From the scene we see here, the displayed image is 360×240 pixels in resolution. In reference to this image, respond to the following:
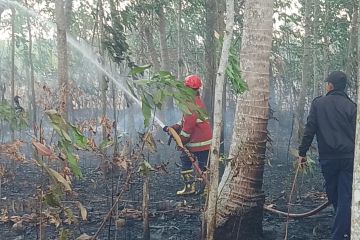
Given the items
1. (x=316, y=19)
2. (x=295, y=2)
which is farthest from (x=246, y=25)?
(x=295, y=2)

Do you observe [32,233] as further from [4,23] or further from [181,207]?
[4,23]

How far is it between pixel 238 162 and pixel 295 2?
13.7 meters

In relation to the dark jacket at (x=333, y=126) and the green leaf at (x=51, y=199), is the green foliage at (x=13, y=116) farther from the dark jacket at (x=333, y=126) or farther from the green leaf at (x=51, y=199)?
the dark jacket at (x=333, y=126)

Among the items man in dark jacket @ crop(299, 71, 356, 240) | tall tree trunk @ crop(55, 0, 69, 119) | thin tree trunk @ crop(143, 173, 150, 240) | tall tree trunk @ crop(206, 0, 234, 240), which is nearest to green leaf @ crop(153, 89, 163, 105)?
tall tree trunk @ crop(206, 0, 234, 240)

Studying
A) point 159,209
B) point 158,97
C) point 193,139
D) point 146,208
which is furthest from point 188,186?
point 158,97

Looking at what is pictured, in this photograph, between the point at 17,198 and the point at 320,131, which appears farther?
the point at 17,198

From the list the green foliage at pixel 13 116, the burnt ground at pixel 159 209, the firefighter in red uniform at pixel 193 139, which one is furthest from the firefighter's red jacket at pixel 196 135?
the green foliage at pixel 13 116

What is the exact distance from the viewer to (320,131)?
4891 millimetres

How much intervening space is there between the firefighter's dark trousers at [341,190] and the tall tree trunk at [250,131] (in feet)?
2.37

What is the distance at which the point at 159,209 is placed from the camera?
6012 mm

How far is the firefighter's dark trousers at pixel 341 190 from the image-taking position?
15.4ft

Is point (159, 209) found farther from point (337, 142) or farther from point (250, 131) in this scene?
point (337, 142)

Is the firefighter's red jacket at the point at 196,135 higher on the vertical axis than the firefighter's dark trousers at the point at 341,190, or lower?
higher

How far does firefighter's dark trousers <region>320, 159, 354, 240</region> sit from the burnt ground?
429 mm
